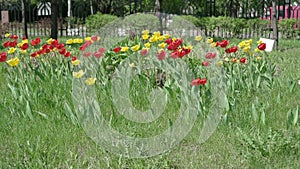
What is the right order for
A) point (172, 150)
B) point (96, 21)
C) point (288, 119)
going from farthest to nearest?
point (96, 21) < point (288, 119) < point (172, 150)

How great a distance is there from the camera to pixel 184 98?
4172mm

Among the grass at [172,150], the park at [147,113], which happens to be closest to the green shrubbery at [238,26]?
the park at [147,113]

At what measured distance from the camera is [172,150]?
3443 millimetres

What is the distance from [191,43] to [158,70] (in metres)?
0.82

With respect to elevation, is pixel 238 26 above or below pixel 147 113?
above

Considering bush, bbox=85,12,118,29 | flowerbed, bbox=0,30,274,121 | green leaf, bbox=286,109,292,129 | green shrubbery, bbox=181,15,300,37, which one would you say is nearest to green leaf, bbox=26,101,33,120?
flowerbed, bbox=0,30,274,121

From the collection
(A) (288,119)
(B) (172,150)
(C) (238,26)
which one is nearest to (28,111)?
(B) (172,150)

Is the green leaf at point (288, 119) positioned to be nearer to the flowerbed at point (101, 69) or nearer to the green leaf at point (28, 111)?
the flowerbed at point (101, 69)

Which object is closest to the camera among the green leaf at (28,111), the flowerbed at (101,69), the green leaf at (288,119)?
the green leaf at (288,119)

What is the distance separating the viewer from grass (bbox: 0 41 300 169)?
3170 millimetres

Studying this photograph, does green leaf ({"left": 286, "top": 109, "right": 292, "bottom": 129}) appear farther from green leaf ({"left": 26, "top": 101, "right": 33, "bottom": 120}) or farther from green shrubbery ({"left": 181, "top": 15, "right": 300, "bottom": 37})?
green shrubbery ({"left": 181, "top": 15, "right": 300, "bottom": 37})

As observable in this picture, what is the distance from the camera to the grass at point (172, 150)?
3.17m

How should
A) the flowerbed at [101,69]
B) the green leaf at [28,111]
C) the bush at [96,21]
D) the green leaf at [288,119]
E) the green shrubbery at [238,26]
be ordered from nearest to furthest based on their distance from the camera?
1. the green leaf at [288,119]
2. the green leaf at [28,111]
3. the flowerbed at [101,69]
4. the green shrubbery at [238,26]
5. the bush at [96,21]

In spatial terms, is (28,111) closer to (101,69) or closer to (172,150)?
(101,69)
